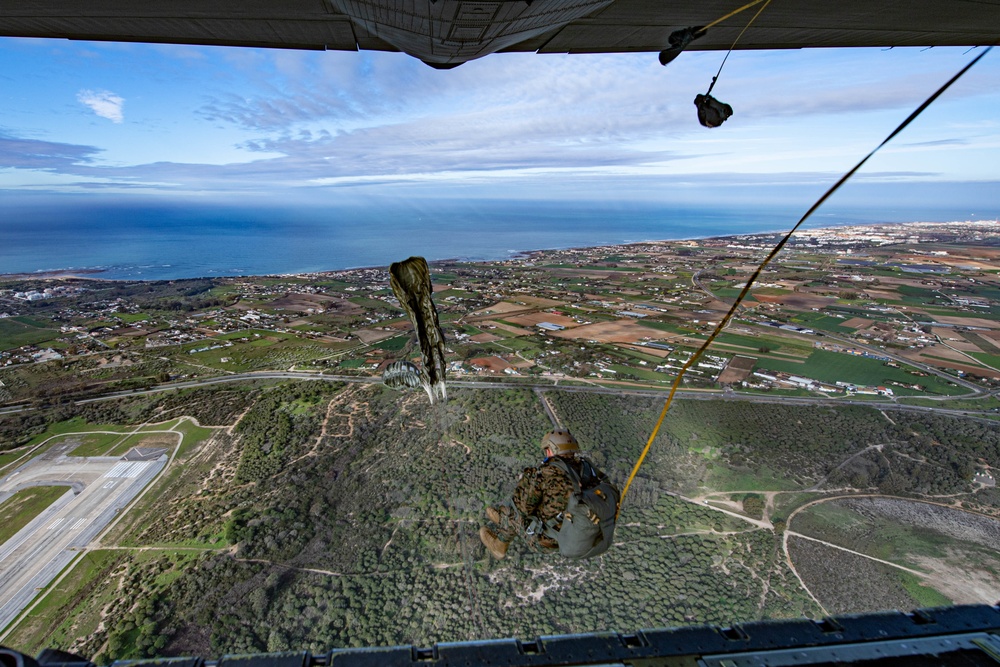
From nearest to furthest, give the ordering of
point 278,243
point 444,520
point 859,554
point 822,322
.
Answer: point 859,554, point 444,520, point 822,322, point 278,243

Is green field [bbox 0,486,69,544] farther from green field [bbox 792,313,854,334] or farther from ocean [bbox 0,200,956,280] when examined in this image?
green field [bbox 792,313,854,334]

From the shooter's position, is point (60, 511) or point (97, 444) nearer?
point (60, 511)

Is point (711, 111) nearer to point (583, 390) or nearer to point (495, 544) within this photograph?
point (495, 544)

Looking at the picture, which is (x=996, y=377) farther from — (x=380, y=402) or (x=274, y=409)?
(x=274, y=409)

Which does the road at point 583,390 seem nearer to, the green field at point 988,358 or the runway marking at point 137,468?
the green field at point 988,358

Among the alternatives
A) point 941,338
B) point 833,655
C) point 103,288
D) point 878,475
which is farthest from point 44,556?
point 941,338

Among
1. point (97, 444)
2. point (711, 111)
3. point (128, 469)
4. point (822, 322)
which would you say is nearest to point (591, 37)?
point (711, 111)

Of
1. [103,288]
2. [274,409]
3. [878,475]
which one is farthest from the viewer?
[103,288]
